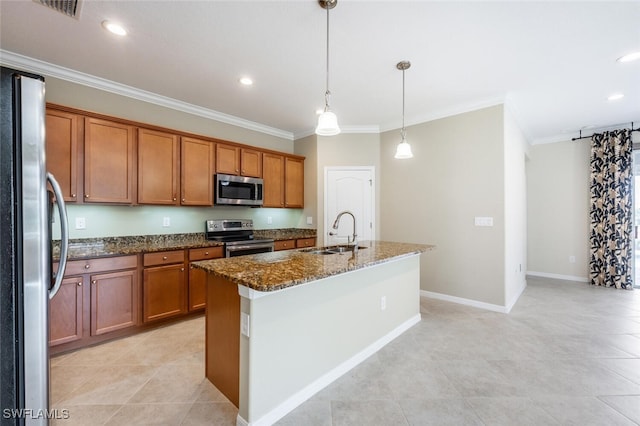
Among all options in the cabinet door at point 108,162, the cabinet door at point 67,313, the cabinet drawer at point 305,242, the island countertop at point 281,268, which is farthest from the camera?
the cabinet drawer at point 305,242

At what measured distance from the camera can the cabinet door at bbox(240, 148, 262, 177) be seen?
13.3 feet

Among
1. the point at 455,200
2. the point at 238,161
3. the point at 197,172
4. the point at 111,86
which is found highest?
the point at 111,86

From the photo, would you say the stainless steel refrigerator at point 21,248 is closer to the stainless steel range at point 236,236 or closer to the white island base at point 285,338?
the white island base at point 285,338

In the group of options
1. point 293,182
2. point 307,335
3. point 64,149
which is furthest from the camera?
point 293,182

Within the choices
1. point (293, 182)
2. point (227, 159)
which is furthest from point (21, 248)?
point (293, 182)

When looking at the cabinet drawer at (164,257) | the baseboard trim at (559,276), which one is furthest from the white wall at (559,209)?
the cabinet drawer at (164,257)

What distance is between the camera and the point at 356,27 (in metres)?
2.15

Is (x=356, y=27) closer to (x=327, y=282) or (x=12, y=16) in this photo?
(x=327, y=282)

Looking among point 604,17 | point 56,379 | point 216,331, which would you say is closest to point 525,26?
point 604,17

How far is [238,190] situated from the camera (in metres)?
3.95

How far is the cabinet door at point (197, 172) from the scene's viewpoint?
11.3 feet

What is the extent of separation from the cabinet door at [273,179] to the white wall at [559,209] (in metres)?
4.91

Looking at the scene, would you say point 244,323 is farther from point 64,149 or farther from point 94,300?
point 64,149

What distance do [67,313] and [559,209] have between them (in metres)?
7.38
